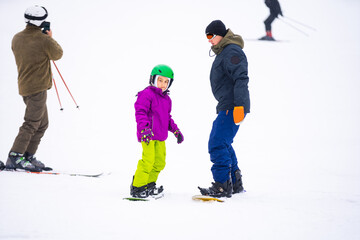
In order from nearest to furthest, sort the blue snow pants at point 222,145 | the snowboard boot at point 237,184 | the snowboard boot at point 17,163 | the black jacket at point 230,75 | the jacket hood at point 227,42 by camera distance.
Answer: the black jacket at point 230,75 → the blue snow pants at point 222,145 → the jacket hood at point 227,42 → the snowboard boot at point 237,184 → the snowboard boot at point 17,163

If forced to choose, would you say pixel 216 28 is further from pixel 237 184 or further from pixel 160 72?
pixel 237 184

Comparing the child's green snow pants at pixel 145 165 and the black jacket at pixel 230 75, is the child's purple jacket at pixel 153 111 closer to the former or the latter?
the child's green snow pants at pixel 145 165

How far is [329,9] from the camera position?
15.2 metres

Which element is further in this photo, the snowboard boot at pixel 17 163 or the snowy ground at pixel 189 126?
the snowboard boot at pixel 17 163

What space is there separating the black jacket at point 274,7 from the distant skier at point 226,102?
10.9m

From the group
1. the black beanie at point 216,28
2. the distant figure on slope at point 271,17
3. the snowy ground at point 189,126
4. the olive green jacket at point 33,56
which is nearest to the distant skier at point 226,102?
the black beanie at point 216,28

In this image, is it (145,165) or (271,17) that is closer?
(145,165)

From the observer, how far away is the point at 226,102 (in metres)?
3.38

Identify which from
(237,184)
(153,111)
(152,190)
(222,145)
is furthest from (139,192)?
(237,184)

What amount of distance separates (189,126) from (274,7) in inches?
316

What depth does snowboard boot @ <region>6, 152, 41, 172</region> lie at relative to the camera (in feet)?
13.6

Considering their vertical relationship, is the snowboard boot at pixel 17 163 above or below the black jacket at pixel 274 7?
below

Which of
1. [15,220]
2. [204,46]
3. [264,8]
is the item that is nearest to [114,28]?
[204,46]

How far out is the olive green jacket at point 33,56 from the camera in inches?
166
